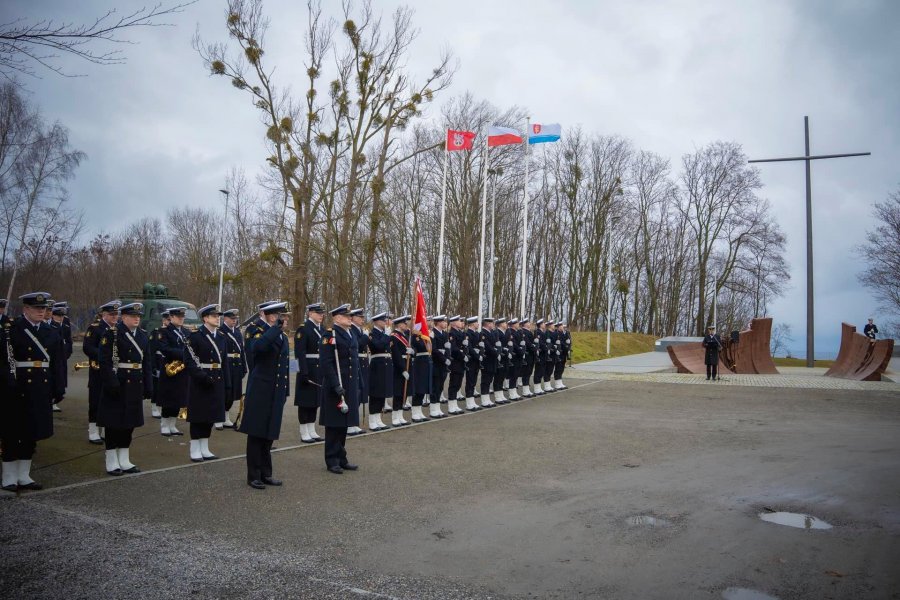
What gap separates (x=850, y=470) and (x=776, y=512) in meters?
2.56

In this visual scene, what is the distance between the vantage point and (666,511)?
6176 mm

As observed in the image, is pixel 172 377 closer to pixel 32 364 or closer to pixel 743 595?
pixel 32 364

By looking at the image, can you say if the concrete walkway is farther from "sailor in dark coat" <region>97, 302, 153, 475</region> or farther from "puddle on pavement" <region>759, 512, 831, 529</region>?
"sailor in dark coat" <region>97, 302, 153, 475</region>

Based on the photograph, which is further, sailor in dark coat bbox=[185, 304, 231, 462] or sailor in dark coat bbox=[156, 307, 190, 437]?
sailor in dark coat bbox=[156, 307, 190, 437]

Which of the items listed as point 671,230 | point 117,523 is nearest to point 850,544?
point 117,523

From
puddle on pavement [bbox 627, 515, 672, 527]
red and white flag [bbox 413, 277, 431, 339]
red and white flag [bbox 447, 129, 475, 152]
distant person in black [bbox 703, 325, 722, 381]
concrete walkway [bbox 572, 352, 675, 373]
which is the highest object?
red and white flag [bbox 447, 129, 475, 152]

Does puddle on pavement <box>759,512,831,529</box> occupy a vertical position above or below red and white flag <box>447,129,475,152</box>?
below

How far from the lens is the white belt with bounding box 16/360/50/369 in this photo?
691 cm

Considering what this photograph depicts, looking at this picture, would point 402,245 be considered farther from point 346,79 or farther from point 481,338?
point 481,338

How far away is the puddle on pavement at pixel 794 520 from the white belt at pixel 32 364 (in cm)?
774

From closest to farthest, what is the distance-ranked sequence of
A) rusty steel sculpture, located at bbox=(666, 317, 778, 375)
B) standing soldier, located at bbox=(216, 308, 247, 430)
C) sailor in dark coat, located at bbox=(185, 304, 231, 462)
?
sailor in dark coat, located at bbox=(185, 304, 231, 462)
standing soldier, located at bbox=(216, 308, 247, 430)
rusty steel sculpture, located at bbox=(666, 317, 778, 375)

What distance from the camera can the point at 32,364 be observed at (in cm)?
698

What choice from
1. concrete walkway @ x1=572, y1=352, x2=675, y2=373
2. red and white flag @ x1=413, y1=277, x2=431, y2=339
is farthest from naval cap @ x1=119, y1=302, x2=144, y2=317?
concrete walkway @ x1=572, y1=352, x2=675, y2=373

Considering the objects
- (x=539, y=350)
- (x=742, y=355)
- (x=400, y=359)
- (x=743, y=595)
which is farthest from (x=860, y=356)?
(x=743, y=595)
